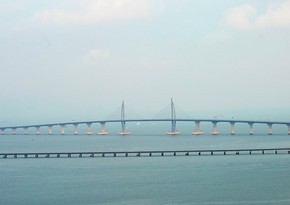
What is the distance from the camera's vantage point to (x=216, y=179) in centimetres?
2745

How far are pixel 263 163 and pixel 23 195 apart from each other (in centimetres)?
1462

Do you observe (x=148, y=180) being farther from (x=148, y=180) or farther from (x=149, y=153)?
(x=149, y=153)

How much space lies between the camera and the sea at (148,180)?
22.9m

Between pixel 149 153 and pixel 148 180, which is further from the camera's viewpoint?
pixel 149 153

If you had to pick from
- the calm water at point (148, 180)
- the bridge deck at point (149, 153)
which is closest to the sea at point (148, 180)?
the calm water at point (148, 180)

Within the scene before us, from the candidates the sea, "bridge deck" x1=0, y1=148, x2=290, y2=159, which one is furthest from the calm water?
"bridge deck" x1=0, y1=148, x2=290, y2=159

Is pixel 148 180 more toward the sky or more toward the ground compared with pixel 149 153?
more toward the sky

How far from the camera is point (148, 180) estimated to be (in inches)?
1086

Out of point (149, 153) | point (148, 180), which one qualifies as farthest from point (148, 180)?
point (149, 153)

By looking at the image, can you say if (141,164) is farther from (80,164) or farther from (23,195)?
(23,195)

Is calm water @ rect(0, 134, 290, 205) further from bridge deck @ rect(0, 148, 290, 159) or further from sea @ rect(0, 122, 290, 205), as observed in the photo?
bridge deck @ rect(0, 148, 290, 159)

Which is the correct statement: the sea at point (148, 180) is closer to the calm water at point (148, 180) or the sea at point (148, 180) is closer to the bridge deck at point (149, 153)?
the calm water at point (148, 180)

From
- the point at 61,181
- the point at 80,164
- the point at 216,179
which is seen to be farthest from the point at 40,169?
A: the point at 216,179

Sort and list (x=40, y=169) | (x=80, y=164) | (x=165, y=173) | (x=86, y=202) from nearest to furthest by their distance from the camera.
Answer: (x=86, y=202) → (x=165, y=173) → (x=40, y=169) → (x=80, y=164)
